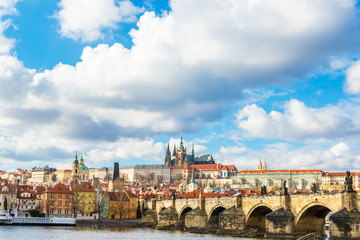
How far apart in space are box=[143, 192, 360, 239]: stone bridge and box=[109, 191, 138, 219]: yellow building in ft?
72.9

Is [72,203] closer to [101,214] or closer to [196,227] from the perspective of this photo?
[101,214]

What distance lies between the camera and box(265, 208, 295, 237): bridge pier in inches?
2056

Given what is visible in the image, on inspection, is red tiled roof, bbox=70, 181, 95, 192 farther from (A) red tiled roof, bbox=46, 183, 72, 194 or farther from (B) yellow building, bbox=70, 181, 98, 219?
(A) red tiled roof, bbox=46, 183, 72, 194

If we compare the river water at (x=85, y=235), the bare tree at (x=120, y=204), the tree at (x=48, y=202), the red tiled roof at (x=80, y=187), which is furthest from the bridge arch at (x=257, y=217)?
the red tiled roof at (x=80, y=187)

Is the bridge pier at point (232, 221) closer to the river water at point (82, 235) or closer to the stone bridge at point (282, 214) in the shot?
the stone bridge at point (282, 214)

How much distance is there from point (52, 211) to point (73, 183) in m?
9.05

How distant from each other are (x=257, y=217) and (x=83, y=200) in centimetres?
4303

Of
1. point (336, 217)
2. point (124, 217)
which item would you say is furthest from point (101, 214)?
point (336, 217)

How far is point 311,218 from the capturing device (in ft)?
180

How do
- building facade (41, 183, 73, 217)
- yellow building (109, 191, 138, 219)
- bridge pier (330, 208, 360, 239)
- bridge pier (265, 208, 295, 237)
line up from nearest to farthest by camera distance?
bridge pier (330, 208, 360, 239)
bridge pier (265, 208, 295, 237)
building facade (41, 183, 73, 217)
yellow building (109, 191, 138, 219)

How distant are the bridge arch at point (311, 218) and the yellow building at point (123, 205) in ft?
166

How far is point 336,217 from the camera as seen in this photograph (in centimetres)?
4422

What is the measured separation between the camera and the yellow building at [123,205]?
98500 mm

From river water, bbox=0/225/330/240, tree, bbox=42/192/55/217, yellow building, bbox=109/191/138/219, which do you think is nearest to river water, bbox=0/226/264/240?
river water, bbox=0/225/330/240
